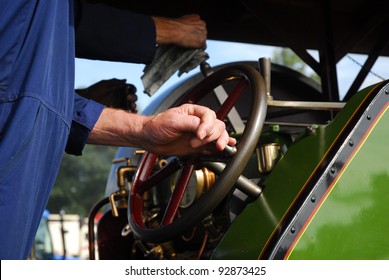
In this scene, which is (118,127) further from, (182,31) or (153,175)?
(182,31)

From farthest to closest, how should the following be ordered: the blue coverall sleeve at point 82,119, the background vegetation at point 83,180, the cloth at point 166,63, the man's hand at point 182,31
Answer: the background vegetation at point 83,180, the cloth at point 166,63, the man's hand at point 182,31, the blue coverall sleeve at point 82,119

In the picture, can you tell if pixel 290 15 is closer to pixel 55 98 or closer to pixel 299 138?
pixel 299 138

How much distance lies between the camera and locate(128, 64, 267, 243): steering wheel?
5.25 feet

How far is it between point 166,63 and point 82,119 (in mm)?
679

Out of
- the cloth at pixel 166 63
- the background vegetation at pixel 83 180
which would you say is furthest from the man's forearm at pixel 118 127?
the background vegetation at pixel 83 180

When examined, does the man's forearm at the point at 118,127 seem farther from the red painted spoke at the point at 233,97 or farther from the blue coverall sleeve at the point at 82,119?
the red painted spoke at the point at 233,97

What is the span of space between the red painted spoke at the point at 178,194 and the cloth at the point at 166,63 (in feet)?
1.46

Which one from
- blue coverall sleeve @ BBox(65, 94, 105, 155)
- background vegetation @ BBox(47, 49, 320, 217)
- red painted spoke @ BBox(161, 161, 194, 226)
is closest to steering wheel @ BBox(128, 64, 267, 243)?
red painted spoke @ BBox(161, 161, 194, 226)

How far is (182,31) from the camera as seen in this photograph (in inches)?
84.0

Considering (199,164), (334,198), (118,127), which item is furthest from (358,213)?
(118,127)

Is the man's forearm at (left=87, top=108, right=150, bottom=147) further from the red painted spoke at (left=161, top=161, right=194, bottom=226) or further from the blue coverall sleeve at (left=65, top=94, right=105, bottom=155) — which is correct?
the red painted spoke at (left=161, top=161, right=194, bottom=226)

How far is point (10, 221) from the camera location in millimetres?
1301

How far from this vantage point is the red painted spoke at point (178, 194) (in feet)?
5.97

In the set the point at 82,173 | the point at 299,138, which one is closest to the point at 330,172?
the point at 299,138
